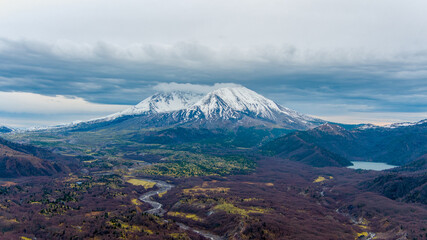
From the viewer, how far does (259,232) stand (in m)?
195

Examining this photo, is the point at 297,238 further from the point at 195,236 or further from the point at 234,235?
the point at 195,236

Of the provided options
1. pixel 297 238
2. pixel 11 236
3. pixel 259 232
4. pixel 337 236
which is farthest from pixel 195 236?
pixel 11 236

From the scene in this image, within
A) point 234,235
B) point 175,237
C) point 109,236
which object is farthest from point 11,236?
point 234,235

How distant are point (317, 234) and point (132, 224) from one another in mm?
104024

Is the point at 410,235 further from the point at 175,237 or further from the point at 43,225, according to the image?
the point at 43,225

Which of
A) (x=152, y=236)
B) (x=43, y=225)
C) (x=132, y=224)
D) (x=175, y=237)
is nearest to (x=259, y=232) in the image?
(x=175, y=237)

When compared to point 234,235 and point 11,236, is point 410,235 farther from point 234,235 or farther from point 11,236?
point 11,236

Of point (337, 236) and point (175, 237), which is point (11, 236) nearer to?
point (175, 237)

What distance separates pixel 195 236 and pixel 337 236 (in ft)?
260

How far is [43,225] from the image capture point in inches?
7746

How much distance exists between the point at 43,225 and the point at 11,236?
20157 millimetres

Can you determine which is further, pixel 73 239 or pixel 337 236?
pixel 337 236

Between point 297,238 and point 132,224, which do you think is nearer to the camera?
point 297,238

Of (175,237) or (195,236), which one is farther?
(195,236)
